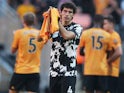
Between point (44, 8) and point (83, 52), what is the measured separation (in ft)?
20.1

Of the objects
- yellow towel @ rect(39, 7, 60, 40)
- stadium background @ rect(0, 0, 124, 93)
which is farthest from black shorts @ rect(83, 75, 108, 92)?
stadium background @ rect(0, 0, 124, 93)

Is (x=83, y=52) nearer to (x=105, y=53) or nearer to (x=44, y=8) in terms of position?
(x=105, y=53)

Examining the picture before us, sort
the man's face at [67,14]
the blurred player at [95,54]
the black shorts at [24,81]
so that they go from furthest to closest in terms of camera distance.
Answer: the blurred player at [95,54], the black shorts at [24,81], the man's face at [67,14]

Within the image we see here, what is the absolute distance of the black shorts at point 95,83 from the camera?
46.7 feet

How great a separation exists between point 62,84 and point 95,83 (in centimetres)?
327

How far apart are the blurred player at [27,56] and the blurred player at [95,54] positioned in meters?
1.00

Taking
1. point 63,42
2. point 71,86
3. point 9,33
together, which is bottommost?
point 71,86

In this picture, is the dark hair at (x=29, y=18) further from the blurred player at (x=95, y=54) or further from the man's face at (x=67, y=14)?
the man's face at (x=67, y=14)

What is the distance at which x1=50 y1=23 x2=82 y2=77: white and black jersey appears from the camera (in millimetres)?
11188

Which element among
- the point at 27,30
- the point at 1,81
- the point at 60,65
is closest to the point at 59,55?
the point at 60,65

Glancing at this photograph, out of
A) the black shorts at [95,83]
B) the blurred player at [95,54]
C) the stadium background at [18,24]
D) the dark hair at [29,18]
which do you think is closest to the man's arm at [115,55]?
the blurred player at [95,54]

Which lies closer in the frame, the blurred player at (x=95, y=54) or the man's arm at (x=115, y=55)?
the blurred player at (x=95, y=54)

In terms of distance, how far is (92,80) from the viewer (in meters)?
14.3

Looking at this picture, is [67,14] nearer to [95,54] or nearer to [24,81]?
[95,54]
